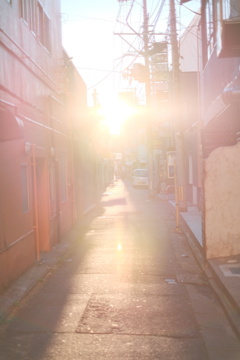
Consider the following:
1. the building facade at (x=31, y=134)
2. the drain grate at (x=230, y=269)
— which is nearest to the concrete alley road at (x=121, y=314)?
the drain grate at (x=230, y=269)

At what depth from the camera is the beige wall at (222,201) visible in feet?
35.5

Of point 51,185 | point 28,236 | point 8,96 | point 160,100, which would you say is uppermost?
point 160,100

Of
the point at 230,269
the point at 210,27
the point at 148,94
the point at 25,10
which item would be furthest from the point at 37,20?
the point at 148,94

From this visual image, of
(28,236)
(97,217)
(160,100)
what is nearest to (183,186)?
(97,217)

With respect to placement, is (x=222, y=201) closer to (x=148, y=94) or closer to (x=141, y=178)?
(x=148, y=94)

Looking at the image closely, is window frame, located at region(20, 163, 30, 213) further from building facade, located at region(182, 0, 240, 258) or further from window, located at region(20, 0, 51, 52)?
building facade, located at region(182, 0, 240, 258)

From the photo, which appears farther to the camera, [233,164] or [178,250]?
[178,250]

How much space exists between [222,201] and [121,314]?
4.25m

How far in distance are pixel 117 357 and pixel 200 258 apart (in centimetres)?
654

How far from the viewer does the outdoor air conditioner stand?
9375mm

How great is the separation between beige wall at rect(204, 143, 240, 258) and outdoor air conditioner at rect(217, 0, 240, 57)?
1944 millimetres

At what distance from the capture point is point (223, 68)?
14.2m

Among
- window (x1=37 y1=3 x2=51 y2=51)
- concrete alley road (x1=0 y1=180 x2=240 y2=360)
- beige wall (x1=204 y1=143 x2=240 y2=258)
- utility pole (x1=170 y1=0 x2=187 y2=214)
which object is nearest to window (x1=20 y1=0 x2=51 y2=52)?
window (x1=37 y1=3 x2=51 y2=51)

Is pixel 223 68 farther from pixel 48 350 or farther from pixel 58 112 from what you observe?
pixel 48 350
